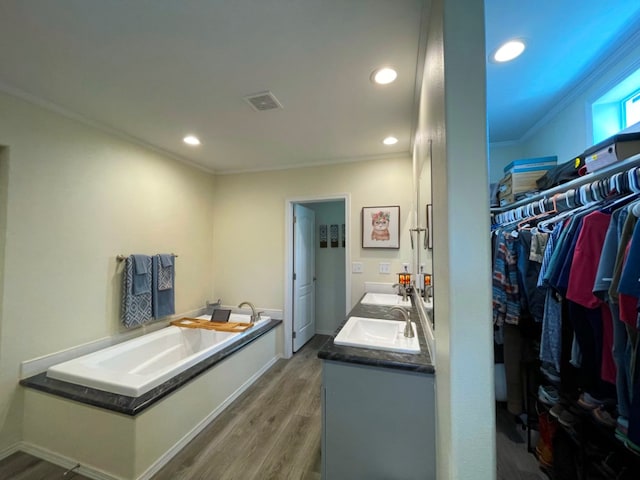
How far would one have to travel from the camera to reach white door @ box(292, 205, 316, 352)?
3403 millimetres

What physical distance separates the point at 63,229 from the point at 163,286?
38.5 inches

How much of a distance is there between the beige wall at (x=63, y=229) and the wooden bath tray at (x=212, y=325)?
0.58m

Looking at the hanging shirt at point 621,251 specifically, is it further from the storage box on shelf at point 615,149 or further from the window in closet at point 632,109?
the window in closet at point 632,109

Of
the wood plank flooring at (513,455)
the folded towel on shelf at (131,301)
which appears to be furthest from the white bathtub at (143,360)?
the wood plank flooring at (513,455)

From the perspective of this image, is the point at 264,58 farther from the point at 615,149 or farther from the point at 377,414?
the point at 377,414

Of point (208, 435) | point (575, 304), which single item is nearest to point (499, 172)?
point (575, 304)

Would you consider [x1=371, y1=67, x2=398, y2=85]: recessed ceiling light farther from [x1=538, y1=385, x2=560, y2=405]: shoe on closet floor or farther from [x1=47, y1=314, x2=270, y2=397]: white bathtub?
[x1=47, y1=314, x2=270, y2=397]: white bathtub

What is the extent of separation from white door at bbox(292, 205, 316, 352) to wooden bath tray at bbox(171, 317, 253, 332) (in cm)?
81

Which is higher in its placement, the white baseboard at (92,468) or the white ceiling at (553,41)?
the white ceiling at (553,41)

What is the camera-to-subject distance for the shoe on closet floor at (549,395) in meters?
1.48

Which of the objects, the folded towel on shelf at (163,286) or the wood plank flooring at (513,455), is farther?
the folded towel on shelf at (163,286)

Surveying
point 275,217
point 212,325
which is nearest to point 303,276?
point 275,217

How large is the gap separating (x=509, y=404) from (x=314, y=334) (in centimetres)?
268

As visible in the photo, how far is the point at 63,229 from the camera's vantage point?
6.59ft
